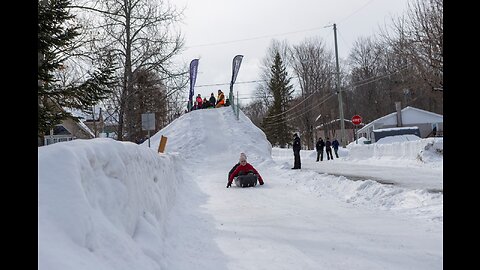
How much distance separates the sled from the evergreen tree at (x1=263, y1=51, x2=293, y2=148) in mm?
47509

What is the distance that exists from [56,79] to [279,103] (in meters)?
50.7

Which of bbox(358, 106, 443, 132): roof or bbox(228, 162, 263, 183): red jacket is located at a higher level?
bbox(358, 106, 443, 132): roof

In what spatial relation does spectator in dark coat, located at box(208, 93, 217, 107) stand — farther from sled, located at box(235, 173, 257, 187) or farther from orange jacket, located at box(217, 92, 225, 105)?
sled, located at box(235, 173, 257, 187)

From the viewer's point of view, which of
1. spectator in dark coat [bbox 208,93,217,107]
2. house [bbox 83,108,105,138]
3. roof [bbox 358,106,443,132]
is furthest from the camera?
roof [bbox 358,106,443,132]

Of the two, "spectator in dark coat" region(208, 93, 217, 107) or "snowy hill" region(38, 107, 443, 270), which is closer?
"snowy hill" region(38, 107, 443, 270)

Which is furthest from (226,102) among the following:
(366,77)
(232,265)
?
(232,265)

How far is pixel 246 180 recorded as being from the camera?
43.2 feet

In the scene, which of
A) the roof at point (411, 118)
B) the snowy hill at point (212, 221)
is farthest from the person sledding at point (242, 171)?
the roof at point (411, 118)

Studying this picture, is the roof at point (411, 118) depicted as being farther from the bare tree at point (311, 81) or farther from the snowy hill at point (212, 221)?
the snowy hill at point (212, 221)

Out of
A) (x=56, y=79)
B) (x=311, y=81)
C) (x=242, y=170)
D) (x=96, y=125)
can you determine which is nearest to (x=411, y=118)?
(x=311, y=81)

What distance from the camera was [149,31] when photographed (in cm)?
2420

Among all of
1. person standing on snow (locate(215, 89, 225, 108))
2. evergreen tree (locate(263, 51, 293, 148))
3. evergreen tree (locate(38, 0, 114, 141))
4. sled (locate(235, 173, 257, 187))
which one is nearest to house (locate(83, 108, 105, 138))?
person standing on snow (locate(215, 89, 225, 108))

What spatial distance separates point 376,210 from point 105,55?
17.1 metres

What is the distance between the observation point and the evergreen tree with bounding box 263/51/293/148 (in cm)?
6072
